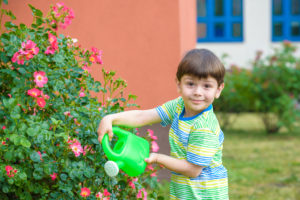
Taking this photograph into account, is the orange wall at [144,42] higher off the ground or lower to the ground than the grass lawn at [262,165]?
higher

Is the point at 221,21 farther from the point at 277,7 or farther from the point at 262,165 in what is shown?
the point at 262,165

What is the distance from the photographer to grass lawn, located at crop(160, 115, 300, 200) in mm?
4035

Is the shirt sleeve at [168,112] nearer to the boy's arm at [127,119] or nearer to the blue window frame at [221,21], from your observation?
the boy's arm at [127,119]

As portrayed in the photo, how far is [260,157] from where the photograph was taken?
18.3ft

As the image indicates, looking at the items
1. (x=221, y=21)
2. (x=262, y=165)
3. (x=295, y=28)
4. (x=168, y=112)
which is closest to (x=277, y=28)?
(x=295, y=28)

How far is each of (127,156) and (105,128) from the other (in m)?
0.22

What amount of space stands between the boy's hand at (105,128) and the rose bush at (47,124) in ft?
0.27

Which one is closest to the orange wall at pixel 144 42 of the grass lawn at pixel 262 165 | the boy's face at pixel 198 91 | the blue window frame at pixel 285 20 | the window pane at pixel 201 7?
the grass lawn at pixel 262 165

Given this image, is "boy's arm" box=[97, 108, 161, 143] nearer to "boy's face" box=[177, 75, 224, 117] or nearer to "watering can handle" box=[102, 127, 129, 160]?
"watering can handle" box=[102, 127, 129, 160]

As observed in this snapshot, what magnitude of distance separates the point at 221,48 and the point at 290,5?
260cm

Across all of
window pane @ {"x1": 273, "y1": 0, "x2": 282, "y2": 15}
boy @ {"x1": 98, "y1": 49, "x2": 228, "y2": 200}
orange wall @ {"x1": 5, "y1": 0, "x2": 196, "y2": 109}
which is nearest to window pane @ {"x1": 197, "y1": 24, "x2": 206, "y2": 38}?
window pane @ {"x1": 273, "y1": 0, "x2": 282, "y2": 15}

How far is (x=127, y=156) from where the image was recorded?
1801mm

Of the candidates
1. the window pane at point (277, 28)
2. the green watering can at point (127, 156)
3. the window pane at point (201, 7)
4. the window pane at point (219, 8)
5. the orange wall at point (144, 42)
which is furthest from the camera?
the window pane at point (201, 7)

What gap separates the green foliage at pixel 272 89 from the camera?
7.07m
